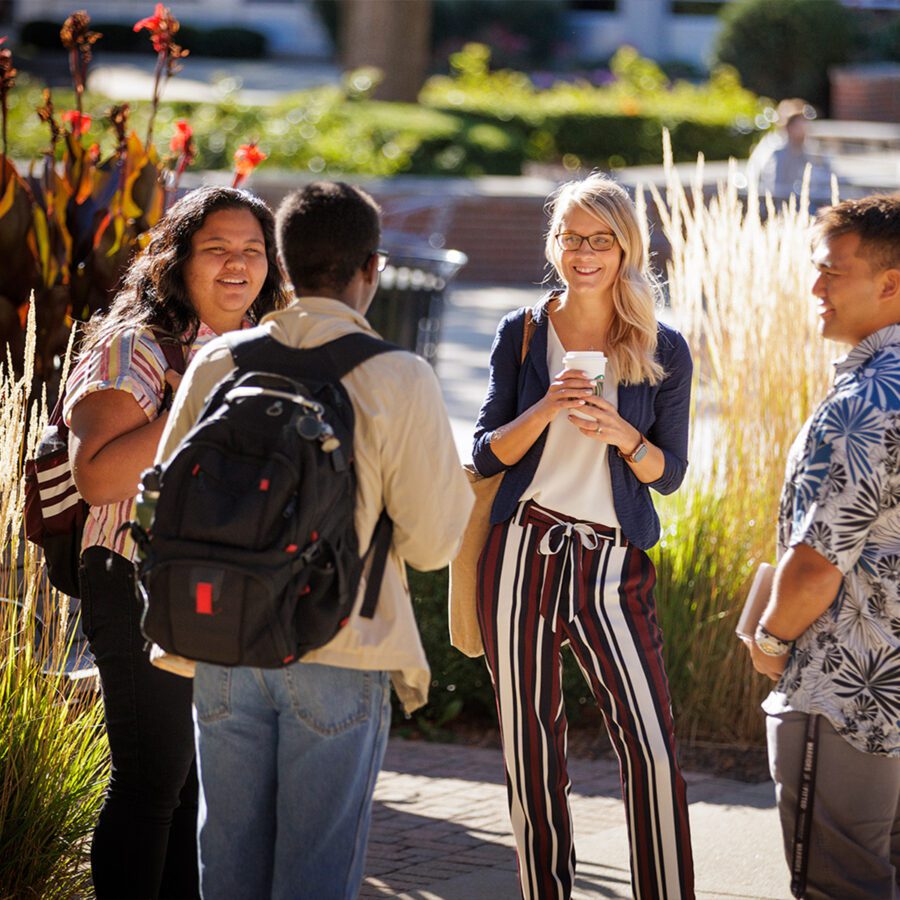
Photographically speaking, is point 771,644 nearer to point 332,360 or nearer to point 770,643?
point 770,643

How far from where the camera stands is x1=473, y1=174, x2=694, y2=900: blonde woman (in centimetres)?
358

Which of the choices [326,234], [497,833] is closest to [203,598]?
[326,234]

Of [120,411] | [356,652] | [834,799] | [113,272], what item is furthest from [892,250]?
[113,272]

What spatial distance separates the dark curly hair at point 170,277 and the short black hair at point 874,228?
4.41 ft

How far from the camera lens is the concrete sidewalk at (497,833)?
14.2 ft

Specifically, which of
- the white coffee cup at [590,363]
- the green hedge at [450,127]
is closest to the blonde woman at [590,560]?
the white coffee cup at [590,363]

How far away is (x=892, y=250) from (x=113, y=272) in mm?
3086

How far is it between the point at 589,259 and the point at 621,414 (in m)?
0.38

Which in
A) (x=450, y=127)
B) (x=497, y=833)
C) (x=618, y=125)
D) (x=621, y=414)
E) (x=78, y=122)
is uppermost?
(x=618, y=125)

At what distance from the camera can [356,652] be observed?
2701 mm

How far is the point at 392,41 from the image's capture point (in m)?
20.5

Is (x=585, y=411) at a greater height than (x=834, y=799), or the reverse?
(x=585, y=411)

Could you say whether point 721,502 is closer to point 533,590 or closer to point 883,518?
point 533,590

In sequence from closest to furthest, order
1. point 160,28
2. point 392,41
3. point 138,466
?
point 138,466, point 160,28, point 392,41
